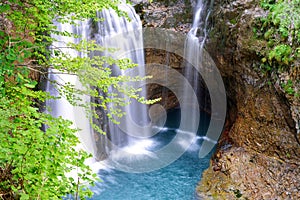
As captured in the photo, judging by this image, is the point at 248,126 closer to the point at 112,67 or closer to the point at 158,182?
the point at 158,182

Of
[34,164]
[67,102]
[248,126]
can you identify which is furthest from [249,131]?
[34,164]

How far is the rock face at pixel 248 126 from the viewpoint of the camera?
5.39 meters

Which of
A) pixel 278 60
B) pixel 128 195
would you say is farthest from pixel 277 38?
pixel 128 195

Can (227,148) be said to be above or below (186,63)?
below

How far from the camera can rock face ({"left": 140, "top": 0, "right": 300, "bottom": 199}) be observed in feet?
17.7

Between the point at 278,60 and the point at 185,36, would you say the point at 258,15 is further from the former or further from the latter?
the point at 185,36

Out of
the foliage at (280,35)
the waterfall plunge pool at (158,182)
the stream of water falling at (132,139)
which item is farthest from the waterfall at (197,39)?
the waterfall plunge pool at (158,182)

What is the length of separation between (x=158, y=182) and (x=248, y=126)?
234 centimetres

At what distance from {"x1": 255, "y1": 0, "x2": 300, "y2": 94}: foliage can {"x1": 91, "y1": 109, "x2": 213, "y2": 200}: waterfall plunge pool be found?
2721mm

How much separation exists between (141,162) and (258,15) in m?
4.31

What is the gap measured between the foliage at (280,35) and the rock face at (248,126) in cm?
Result: 20

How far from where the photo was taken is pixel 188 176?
20.6 feet

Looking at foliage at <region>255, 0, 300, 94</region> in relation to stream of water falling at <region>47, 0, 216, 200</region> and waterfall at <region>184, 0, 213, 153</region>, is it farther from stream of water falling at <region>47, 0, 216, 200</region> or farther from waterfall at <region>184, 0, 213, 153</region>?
stream of water falling at <region>47, 0, 216, 200</region>

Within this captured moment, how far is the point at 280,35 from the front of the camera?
5598 millimetres
